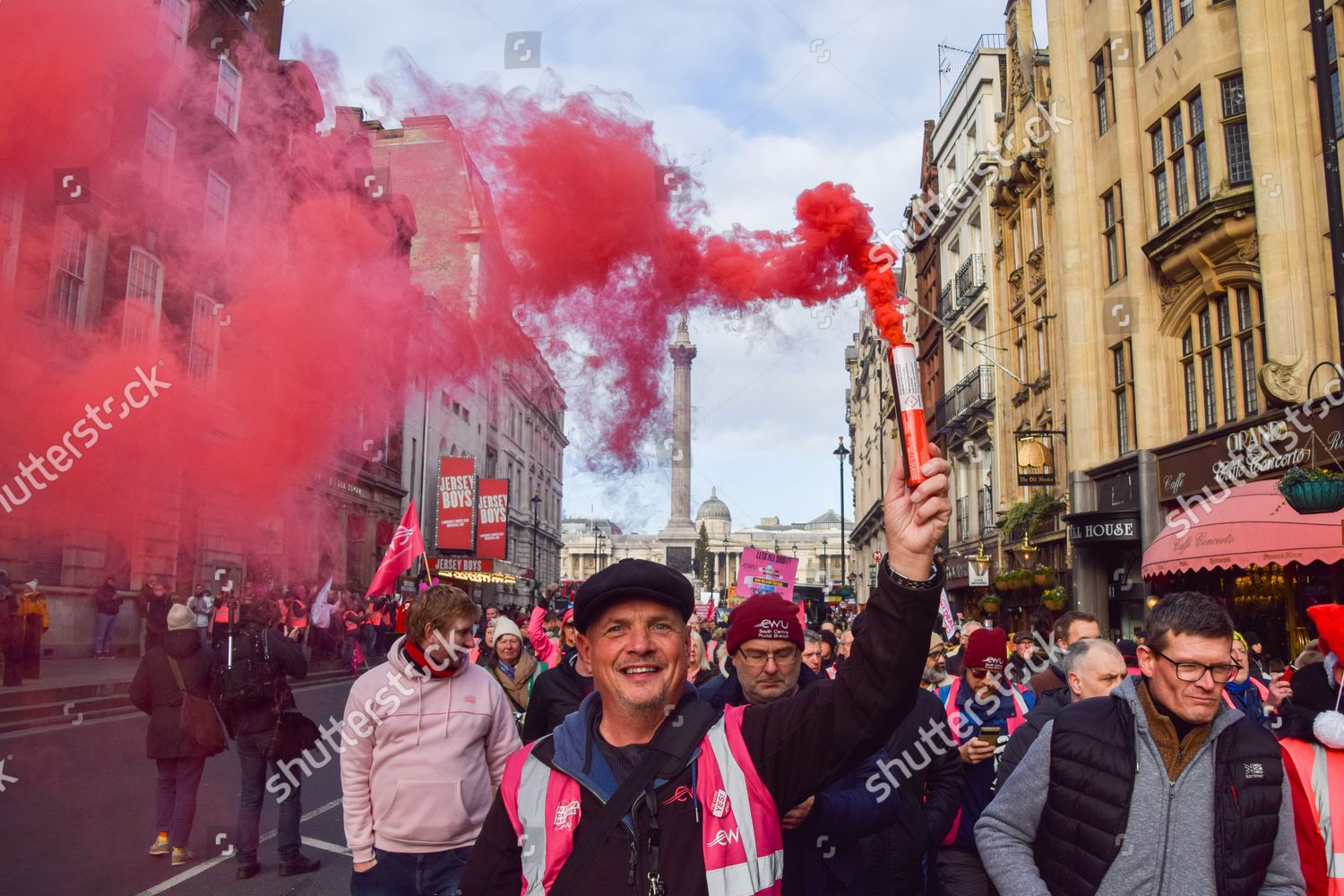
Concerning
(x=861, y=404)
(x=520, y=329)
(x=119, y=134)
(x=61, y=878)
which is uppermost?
(x=861, y=404)

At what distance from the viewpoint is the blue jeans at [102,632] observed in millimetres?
19328

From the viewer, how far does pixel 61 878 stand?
6832 millimetres

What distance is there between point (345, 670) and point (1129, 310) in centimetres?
2059

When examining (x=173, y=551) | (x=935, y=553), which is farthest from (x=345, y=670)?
(x=935, y=553)

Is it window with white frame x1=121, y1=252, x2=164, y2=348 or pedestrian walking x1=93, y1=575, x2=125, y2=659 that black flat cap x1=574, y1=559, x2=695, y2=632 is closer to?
window with white frame x1=121, y1=252, x2=164, y2=348

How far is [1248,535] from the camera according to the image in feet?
42.2

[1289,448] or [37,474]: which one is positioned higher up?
[1289,448]

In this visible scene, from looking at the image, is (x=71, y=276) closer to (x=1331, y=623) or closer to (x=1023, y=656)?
(x=1023, y=656)

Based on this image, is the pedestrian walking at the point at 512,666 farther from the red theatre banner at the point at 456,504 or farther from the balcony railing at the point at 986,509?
the red theatre banner at the point at 456,504

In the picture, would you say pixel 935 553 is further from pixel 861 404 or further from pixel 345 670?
pixel 861 404

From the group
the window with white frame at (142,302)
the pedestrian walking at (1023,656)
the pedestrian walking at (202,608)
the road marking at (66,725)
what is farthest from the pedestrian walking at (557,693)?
the pedestrian walking at (202,608)

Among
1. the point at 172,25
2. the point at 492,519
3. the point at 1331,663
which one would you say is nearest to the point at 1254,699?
the point at 1331,663

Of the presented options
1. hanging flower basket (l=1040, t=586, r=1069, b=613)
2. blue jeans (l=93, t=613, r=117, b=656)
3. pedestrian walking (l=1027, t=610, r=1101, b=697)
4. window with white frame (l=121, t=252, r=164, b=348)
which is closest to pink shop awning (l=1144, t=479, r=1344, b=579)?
hanging flower basket (l=1040, t=586, r=1069, b=613)

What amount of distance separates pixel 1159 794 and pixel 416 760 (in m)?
3.03
